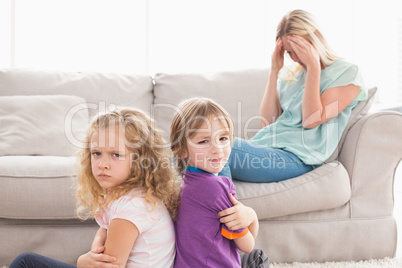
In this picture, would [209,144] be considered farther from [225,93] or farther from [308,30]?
[225,93]

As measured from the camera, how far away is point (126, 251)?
1.06 meters

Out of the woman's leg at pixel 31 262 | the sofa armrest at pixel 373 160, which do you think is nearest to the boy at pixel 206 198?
the woman's leg at pixel 31 262

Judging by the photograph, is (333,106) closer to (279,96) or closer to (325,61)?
(325,61)

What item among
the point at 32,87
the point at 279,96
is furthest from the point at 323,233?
the point at 32,87

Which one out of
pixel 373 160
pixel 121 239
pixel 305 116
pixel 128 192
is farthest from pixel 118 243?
pixel 373 160

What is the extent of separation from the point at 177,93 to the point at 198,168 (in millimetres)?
1304

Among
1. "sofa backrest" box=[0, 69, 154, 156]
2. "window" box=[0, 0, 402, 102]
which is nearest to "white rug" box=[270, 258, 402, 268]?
"sofa backrest" box=[0, 69, 154, 156]

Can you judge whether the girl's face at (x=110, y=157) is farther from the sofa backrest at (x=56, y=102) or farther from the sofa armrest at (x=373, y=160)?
the sofa armrest at (x=373, y=160)

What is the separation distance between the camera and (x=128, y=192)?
114 centimetres

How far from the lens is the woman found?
1.78m

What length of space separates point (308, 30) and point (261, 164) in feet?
2.21

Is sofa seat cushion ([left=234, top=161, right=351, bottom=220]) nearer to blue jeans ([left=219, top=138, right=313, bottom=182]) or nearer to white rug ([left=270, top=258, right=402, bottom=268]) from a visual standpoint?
blue jeans ([left=219, top=138, right=313, bottom=182])

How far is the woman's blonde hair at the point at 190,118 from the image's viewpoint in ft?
3.83

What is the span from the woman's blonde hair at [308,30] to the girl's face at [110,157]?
115cm
